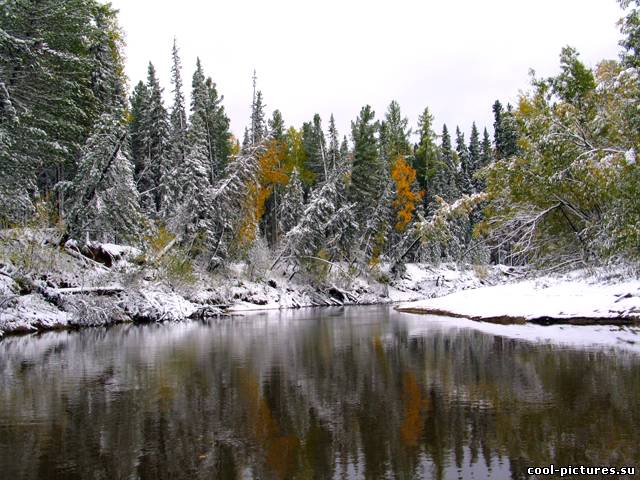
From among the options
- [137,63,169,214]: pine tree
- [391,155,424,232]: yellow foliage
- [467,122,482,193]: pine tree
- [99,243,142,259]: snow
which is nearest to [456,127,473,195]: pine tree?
[467,122,482,193]: pine tree

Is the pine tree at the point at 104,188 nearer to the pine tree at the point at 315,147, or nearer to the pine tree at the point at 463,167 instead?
the pine tree at the point at 315,147

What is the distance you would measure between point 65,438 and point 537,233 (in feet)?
88.0

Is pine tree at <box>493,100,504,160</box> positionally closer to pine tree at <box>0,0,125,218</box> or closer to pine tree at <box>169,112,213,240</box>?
pine tree at <box>169,112,213,240</box>

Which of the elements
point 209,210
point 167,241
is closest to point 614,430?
point 167,241

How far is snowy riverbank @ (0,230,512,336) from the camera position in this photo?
2423cm

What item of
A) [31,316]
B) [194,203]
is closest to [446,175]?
[194,203]

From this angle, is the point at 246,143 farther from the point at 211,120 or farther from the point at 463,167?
the point at 463,167

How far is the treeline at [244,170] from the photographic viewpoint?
2348 centimetres

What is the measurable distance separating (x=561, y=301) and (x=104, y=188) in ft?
83.5

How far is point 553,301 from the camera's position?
22891mm

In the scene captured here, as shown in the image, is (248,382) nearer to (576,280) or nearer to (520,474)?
(520,474)

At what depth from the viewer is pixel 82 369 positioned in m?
13.4

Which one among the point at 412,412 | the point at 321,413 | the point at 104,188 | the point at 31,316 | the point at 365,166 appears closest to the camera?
the point at 412,412

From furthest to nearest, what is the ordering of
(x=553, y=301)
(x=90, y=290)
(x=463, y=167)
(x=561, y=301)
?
(x=463, y=167) < (x=90, y=290) < (x=553, y=301) < (x=561, y=301)
